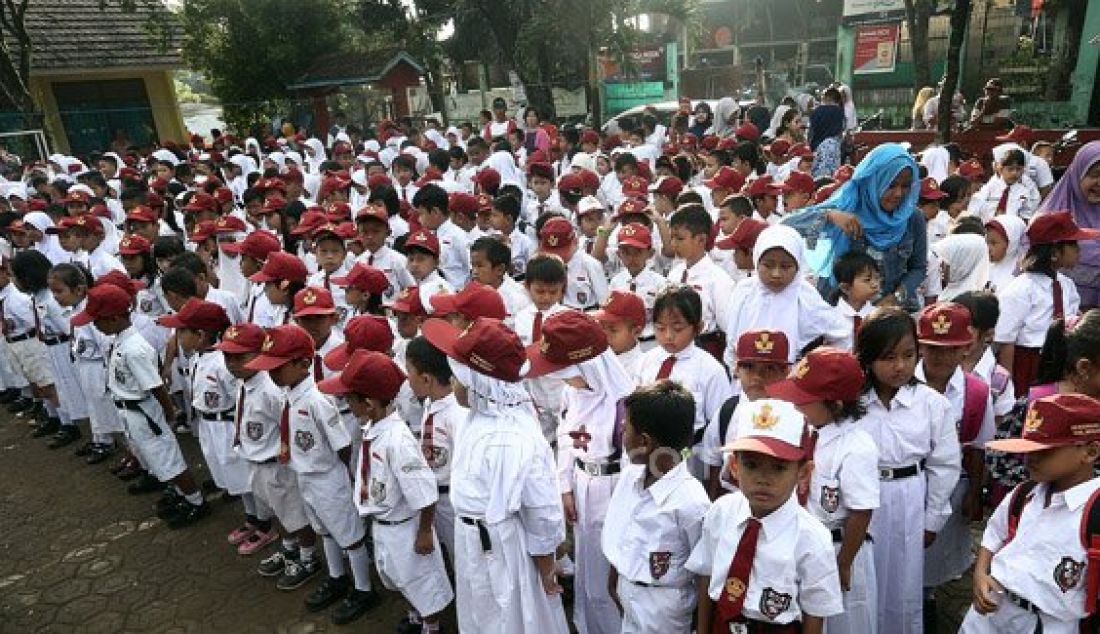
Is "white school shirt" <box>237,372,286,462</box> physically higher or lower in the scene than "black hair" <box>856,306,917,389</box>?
lower

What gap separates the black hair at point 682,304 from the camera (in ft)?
11.6

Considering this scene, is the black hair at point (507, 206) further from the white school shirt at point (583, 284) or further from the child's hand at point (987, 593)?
the child's hand at point (987, 593)

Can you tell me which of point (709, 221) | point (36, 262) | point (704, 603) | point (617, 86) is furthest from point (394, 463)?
point (617, 86)

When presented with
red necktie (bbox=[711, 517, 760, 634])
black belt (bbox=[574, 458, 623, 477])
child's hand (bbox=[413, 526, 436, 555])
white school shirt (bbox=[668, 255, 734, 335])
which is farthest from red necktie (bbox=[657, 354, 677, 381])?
child's hand (bbox=[413, 526, 436, 555])

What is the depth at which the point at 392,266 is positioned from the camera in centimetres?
594

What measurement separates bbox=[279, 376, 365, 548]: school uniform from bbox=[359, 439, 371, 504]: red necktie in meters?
0.41

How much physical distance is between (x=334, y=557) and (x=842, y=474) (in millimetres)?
2903

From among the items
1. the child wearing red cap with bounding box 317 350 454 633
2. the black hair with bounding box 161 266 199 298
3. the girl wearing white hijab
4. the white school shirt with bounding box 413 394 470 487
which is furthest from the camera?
the black hair with bounding box 161 266 199 298

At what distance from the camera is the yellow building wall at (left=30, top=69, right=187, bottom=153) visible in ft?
64.6

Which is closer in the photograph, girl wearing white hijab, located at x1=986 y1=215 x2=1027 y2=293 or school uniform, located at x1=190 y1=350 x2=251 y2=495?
school uniform, located at x1=190 y1=350 x2=251 y2=495

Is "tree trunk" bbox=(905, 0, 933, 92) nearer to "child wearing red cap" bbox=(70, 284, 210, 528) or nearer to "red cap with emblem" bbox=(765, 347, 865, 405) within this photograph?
"red cap with emblem" bbox=(765, 347, 865, 405)

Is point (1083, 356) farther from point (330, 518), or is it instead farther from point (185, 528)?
point (185, 528)

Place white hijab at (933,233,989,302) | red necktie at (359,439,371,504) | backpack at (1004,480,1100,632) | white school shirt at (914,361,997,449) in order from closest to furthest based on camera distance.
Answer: backpack at (1004,480,1100,632), white school shirt at (914,361,997,449), red necktie at (359,439,371,504), white hijab at (933,233,989,302)

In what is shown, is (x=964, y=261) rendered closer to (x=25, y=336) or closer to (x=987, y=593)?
(x=987, y=593)
